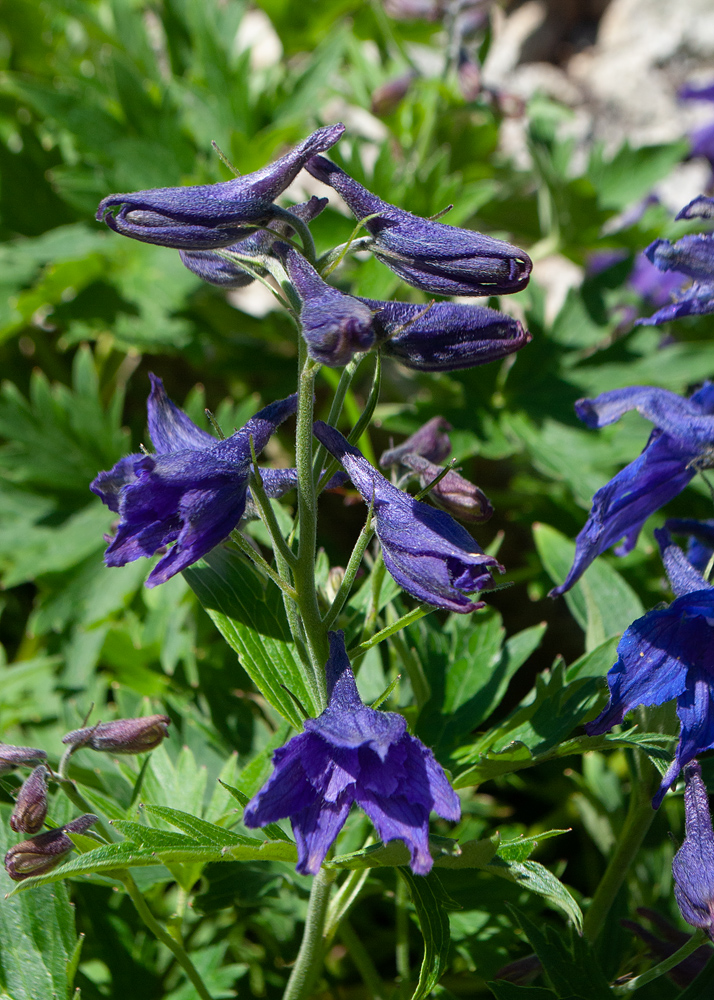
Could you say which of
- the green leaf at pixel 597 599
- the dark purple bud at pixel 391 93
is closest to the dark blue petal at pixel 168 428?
the green leaf at pixel 597 599

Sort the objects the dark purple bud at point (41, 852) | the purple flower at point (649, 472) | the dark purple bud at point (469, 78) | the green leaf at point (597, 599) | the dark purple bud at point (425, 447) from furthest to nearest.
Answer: the dark purple bud at point (469, 78)
the green leaf at point (597, 599)
the dark purple bud at point (425, 447)
the purple flower at point (649, 472)
the dark purple bud at point (41, 852)

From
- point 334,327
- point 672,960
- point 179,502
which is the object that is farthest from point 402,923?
point 334,327

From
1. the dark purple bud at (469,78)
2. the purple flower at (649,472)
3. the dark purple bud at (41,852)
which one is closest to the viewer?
the dark purple bud at (41,852)

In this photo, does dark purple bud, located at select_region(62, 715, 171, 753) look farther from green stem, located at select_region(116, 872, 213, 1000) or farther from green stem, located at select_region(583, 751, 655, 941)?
green stem, located at select_region(583, 751, 655, 941)

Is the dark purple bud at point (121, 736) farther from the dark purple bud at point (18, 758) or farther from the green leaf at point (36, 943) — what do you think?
the green leaf at point (36, 943)

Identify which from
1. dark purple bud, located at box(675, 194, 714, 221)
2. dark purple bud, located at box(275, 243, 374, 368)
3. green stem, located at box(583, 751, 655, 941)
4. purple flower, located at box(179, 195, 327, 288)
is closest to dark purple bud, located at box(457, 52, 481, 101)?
dark purple bud, located at box(675, 194, 714, 221)

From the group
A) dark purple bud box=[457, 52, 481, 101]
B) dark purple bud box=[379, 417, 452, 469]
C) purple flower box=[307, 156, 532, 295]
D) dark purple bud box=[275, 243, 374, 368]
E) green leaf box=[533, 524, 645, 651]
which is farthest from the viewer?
dark purple bud box=[457, 52, 481, 101]
